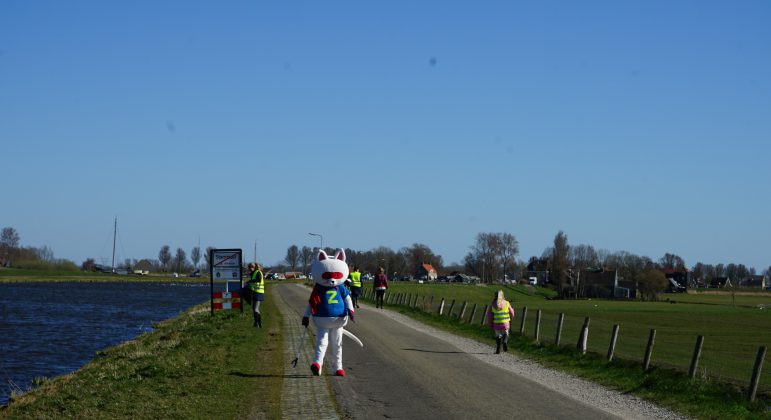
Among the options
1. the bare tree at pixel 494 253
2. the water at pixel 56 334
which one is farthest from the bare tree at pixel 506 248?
the water at pixel 56 334

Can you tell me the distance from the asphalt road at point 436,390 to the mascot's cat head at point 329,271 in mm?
1717

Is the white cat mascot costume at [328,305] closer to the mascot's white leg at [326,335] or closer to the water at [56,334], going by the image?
the mascot's white leg at [326,335]

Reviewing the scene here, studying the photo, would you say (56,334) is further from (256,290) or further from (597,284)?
(597,284)

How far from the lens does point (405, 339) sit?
2384 cm

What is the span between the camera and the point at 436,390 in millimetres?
13797

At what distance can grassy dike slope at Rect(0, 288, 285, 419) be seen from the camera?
11859mm

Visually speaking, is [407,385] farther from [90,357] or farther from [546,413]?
[90,357]

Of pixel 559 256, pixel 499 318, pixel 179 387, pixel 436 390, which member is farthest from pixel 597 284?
pixel 179 387

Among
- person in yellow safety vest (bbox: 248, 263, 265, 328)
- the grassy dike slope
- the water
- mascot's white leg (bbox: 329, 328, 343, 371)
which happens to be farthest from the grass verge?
the water

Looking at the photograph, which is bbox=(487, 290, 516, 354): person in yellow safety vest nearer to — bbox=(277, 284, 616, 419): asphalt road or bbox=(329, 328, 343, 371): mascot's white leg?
bbox=(277, 284, 616, 419): asphalt road

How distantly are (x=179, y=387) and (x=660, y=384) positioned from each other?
8901mm

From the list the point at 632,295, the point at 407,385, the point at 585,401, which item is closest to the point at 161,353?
the point at 407,385

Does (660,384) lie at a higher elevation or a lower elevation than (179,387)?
higher

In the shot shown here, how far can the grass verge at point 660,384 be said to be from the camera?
13.8m
